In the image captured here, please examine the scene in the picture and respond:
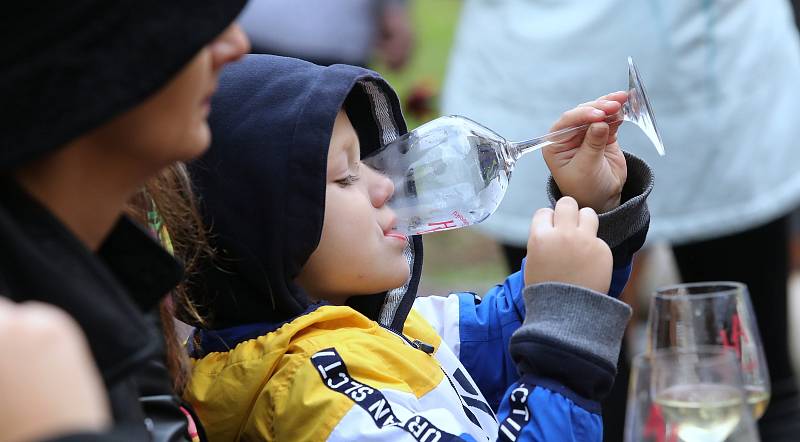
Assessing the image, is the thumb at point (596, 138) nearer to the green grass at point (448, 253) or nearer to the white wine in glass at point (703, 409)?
the white wine in glass at point (703, 409)

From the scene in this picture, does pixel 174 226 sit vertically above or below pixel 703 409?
above

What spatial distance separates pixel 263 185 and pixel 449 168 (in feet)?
1.44

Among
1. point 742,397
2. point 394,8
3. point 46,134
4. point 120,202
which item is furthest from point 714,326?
point 394,8

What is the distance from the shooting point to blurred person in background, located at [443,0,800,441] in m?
3.45

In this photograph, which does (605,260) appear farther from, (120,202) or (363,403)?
(120,202)

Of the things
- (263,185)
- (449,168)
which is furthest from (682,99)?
(263,185)

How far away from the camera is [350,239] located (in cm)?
214

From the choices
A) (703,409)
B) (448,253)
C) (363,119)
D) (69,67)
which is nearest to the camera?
(69,67)

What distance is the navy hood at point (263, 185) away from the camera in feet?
6.68

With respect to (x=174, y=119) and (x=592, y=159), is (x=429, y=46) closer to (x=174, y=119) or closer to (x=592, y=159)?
(x=592, y=159)

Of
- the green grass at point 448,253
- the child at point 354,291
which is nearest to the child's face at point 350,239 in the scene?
the child at point 354,291

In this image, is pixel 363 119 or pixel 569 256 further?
pixel 363 119

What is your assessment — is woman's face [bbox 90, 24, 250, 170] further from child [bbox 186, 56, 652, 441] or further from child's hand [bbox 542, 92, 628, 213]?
child's hand [bbox 542, 92, 628, 213]

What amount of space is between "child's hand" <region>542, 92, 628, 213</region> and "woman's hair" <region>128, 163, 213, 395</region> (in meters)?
0.66
